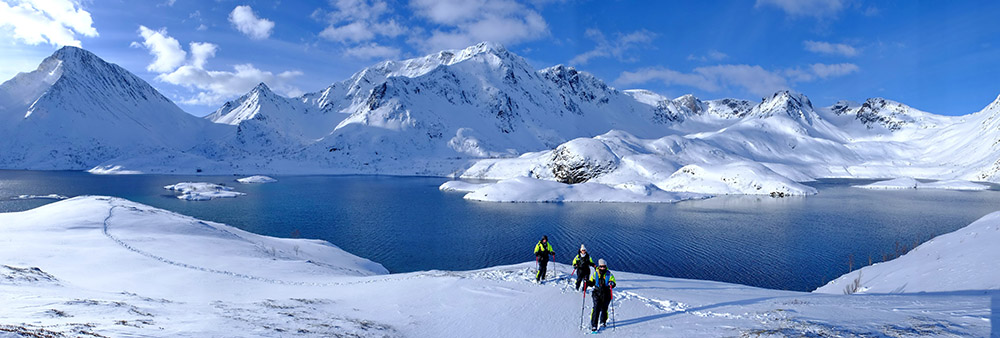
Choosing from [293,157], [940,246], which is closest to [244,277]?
[940,246]

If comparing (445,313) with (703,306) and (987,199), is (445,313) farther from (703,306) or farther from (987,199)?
(987,199)

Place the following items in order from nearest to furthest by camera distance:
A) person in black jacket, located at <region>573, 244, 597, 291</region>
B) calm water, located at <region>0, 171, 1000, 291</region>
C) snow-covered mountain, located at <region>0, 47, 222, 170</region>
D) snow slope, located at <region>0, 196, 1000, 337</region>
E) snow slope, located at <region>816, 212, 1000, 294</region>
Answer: snow slope, located at <region>0, 196, 1000, 337</region> → person in black jacket, located at <region>573, 244, 597, 291</region> → snow slope, located at <region>816, 212, 1000, 294</region> → calm water, located at <region>0, 171, 1000, 291</region> → snow-covered mountain, located at <region>0, 47, 222, 170</region>

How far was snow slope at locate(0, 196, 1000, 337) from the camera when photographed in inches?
368

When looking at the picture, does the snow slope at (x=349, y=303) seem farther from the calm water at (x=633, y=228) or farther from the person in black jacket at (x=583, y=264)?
the calm water at (x=633, y=228)

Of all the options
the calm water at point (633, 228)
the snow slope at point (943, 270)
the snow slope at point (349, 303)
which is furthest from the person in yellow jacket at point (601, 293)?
the calm water at point (633, 228)

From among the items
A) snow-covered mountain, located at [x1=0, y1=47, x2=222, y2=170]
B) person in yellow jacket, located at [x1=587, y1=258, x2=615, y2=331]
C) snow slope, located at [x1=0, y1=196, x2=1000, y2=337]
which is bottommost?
snow slope, located at [x1=0, y1=196, x2=1000, y2=337]

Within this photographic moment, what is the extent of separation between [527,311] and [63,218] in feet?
90.9

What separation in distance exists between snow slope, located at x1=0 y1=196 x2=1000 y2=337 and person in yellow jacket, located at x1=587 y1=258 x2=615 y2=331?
1.69ft

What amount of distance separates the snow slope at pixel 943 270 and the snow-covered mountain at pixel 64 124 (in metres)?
201

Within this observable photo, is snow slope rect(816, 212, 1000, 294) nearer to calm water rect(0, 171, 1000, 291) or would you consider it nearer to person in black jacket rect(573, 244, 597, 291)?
calm water rect(0, 171, 1000, 291)

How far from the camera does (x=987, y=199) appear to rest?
67.3 meters

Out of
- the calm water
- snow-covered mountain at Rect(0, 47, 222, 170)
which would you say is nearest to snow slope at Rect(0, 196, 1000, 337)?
the calm water

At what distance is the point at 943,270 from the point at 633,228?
2381 centimetres

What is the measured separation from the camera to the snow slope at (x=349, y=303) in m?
9.34
